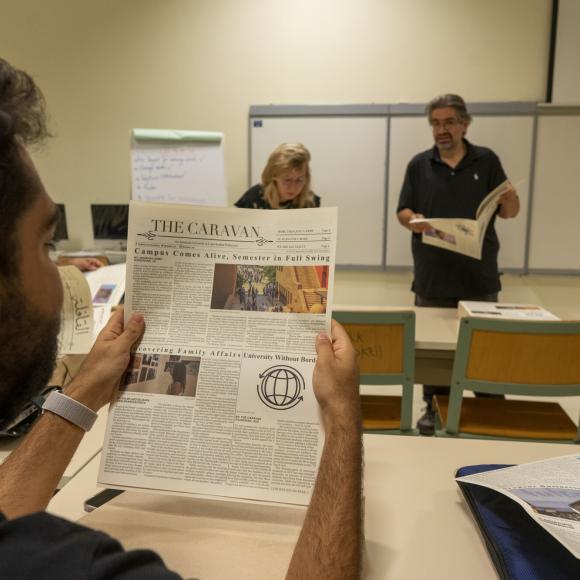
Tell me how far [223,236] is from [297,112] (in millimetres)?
3001

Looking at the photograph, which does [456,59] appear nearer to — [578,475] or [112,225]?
[112,225]

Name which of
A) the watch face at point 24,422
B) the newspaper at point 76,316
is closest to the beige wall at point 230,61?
the newspaper at point 76,316

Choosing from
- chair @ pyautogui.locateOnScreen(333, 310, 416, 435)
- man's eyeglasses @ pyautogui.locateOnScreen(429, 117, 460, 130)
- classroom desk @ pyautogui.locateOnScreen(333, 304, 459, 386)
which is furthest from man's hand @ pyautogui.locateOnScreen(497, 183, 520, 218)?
chair @ pyautogui.locateOnScreen(333, 310, 416, 435)

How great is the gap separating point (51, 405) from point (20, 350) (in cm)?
25

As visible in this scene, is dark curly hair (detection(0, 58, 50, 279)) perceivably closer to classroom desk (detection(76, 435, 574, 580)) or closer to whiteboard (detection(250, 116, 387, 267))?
classroom desk (detection(76, 435, 574, 580))

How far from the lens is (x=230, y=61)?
3676 mm

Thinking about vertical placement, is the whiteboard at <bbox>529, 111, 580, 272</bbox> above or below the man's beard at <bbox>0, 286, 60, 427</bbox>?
above

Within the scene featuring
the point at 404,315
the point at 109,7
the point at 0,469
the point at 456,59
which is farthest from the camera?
the point at 109,7

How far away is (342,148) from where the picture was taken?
3.62 m

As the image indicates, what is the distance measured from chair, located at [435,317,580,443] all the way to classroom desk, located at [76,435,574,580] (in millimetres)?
743

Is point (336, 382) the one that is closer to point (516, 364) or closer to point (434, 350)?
point (516, 364)

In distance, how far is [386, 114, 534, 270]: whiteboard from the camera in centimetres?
343

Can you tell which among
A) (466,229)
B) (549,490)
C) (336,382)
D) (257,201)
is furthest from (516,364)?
(257,201)

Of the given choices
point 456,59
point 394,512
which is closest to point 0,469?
point 394,512
